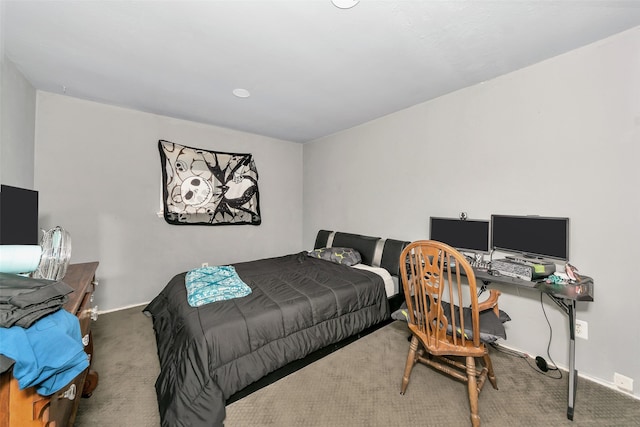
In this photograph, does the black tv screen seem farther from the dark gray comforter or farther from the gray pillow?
the gray pillow

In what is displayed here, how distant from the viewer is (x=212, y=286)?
6.74 feet

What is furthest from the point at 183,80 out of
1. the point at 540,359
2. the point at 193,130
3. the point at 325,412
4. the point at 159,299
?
the point at 540,359

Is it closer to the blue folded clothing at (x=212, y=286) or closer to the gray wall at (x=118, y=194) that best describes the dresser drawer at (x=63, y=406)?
the blue folded clothing at (x=212, y=286)

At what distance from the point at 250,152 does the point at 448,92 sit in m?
2.80

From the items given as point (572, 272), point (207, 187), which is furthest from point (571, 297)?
point (207, 187)

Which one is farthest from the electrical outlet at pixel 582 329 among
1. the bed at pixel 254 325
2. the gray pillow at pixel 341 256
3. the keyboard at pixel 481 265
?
the gray pillow at pixel 341 256

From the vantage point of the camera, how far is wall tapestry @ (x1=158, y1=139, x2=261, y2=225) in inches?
125

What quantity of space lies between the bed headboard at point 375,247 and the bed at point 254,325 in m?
0.02

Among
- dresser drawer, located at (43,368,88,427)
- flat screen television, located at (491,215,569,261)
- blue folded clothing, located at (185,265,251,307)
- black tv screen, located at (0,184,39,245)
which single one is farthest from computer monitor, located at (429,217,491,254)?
Result: black tv screen, located at (0,184,39,245)

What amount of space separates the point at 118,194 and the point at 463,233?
151 inches

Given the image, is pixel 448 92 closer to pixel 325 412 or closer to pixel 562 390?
pixel 562 390

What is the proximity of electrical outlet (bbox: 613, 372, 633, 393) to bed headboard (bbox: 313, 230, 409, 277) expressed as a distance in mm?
1630

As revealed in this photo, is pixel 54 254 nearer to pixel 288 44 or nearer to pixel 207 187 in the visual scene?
pixel 288 44

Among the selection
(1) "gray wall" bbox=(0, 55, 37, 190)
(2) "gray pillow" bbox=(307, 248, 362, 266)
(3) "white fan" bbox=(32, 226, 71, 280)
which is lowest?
(2) "gray pillow" bbox=(307, 248, 362, 266)
